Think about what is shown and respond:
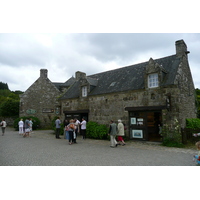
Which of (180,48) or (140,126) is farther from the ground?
(180,48)

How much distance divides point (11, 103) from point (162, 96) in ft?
80.8

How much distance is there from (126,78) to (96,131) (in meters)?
5.06

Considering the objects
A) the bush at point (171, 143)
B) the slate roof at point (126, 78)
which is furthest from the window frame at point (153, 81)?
the bush at point (171, 143)

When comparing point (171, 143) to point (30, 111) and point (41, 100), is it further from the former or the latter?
point (30, 111)

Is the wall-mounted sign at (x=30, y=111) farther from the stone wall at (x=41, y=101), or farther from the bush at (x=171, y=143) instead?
the bush at (x=171, y=143)

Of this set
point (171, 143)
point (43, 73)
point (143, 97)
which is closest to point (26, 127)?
point (143, 97)

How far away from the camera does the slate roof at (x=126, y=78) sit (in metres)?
11.0

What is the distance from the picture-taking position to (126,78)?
13.6 meters

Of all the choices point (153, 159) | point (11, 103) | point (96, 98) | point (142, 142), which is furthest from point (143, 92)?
point (11, 103)

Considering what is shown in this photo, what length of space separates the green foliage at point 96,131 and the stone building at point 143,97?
64 centimetres

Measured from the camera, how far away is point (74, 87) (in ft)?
58.6

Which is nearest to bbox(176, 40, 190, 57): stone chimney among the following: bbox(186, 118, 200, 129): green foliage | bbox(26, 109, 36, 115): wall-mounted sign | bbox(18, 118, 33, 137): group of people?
bbox(186, 118, 200, 129): green foliage

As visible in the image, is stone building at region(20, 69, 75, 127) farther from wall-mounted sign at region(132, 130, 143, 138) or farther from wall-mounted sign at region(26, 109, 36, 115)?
wall-mounted sign at region(132, 130, 143, 138)

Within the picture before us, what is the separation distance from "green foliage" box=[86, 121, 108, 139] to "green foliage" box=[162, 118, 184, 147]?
14.6ft
